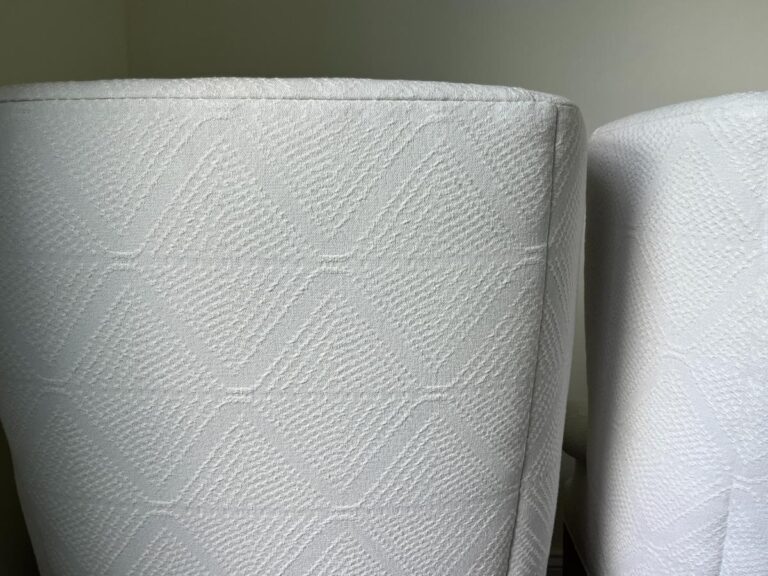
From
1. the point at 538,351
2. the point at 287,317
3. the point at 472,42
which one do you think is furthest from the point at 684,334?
the point at 472,42

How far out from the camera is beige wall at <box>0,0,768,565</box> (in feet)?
3.71

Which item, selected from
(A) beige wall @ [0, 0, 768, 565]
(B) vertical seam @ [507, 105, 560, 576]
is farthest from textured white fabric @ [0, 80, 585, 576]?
(A) beige wall @ [0, 0, 768, 565]

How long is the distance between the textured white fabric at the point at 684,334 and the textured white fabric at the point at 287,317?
7 centimetres

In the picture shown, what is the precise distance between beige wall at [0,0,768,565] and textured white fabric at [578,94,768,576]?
2.01 ft

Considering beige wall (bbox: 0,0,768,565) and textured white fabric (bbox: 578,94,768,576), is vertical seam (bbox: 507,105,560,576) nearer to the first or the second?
textured white fabric (bbox: 578,94,768,576)

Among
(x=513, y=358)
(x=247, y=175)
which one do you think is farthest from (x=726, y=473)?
(x=247, y=175)

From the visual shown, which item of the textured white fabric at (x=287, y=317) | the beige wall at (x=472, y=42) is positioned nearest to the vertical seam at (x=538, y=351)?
the textured white fabric at (x=287, y=317)

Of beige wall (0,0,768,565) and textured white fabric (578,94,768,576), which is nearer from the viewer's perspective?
textured white fabric (578,94,768,576)

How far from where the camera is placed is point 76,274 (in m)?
0.45

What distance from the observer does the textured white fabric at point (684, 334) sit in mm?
449

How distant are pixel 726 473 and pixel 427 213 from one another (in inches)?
10.8

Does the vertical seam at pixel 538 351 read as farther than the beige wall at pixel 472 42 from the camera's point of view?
No

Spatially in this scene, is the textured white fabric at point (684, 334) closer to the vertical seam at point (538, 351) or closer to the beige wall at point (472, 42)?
the vertical seam at point (538, 351)

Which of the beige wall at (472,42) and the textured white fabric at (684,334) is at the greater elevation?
the beige wall at (472,42)
